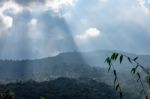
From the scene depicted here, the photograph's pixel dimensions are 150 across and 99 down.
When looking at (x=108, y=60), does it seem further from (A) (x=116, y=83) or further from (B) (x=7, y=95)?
(B) (x=7, y=95)

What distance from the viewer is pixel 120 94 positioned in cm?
963

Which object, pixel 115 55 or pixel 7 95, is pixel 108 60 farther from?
pixel 7 95

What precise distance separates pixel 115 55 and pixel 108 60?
0.26 meters

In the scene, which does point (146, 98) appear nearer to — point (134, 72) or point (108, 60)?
point (134, 72)

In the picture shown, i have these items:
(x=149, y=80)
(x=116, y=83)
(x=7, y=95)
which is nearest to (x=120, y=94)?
(x=116, y=83)

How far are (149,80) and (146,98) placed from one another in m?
0.59

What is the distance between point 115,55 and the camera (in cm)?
981

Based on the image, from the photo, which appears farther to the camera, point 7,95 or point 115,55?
point 7,95

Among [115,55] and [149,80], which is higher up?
[115,55]

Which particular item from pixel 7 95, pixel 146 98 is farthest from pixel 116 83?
pixel 7 95

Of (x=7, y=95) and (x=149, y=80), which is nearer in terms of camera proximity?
(x=149, y=80)

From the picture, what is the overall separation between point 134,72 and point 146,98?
2.75 ft

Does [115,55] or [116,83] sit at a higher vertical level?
[115,55]

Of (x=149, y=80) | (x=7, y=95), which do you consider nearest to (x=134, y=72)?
(x=149, y=80)
